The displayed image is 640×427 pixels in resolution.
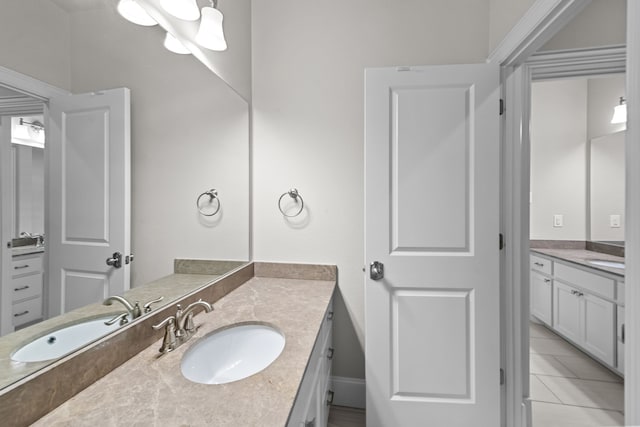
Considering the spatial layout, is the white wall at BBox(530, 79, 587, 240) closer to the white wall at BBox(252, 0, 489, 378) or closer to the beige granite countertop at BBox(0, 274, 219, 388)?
the white wall at BBox(252, 0, 489, 378)

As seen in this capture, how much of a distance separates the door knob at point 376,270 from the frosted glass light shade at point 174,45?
4.60 feet

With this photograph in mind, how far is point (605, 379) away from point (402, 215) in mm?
2273

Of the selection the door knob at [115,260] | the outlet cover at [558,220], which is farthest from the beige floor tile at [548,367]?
the door knob at [115,260]

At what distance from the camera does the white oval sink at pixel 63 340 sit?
2.16ft

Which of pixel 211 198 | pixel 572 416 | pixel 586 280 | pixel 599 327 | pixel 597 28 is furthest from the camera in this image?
pixel 586 280

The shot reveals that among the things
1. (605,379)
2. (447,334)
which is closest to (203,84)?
(447,334)

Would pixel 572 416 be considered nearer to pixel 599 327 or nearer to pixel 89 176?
pixel 599 327

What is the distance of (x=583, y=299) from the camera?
2490 mm

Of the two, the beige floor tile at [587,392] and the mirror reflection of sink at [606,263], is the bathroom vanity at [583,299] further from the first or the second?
the beige floor tile at [587,392]

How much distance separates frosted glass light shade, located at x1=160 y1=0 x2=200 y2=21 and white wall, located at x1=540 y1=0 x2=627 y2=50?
1.91 metres

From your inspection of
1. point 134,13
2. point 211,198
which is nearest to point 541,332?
point 211,198

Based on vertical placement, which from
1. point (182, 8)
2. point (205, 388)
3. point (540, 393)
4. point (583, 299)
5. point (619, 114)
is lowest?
point (540, 393)

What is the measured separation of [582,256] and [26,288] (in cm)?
395

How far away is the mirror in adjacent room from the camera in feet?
10.0
